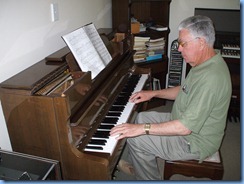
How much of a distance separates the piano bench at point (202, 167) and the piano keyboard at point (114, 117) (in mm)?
471

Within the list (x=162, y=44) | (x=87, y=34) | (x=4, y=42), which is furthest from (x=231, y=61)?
(x=4, y=42)

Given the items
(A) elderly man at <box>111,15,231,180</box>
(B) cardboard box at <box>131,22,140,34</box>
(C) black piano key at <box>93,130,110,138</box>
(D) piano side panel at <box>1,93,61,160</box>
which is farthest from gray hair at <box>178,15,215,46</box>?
(B) cardboard box at <box>131,22,140,34</box>

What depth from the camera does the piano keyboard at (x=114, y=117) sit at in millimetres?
1389

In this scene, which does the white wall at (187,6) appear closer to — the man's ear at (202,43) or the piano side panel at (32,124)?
the man's ear at (202,43)

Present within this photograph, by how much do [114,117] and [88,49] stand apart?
50 cm

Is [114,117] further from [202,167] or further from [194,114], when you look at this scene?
[202,167]

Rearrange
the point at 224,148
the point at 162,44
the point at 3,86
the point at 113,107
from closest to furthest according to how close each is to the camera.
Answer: the point at 3,86 < the point at 113,107 < the point at 224,148 < the point at 162,44

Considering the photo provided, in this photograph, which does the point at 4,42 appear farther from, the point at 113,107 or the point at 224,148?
the point at 224,148

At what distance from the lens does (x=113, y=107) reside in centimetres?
178

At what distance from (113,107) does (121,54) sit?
57 cm

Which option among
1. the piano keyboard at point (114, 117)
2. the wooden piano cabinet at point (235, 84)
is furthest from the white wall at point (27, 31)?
the wooden piano cabinet at point (235, 84)

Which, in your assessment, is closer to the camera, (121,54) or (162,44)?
(121,54)

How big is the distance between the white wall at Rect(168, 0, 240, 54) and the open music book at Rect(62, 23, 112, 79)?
6.30 ft

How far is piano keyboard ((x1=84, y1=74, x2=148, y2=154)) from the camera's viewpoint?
4.56 ft
